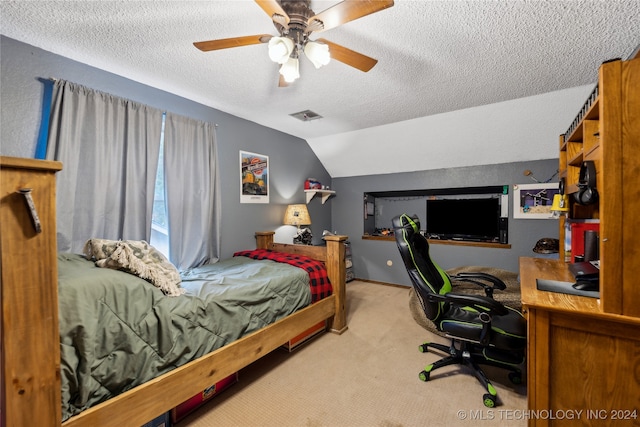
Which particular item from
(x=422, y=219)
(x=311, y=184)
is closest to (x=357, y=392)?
(x=311, y=184)

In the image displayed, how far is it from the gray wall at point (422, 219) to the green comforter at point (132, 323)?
2.75 m

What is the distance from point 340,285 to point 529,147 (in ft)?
9.08

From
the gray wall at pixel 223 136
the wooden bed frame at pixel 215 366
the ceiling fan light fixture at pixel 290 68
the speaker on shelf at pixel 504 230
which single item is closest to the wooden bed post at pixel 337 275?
the wooden bed frame at pixel 215 366

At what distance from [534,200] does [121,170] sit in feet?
14.5

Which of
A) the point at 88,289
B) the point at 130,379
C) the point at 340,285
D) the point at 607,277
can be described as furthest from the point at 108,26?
the point at 607,277

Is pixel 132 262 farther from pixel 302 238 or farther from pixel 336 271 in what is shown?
pixel 302 238

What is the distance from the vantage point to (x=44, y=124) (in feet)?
6.18

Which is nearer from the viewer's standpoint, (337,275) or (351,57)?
(351,57)

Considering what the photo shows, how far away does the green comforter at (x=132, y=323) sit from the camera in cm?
109

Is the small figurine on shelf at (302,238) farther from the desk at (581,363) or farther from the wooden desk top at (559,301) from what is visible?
the desk at (581,363)

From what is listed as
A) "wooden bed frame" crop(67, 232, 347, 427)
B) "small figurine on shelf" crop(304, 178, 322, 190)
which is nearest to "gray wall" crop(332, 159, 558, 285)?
"small figurine on shelf" crop(304, 178, 322, 190)

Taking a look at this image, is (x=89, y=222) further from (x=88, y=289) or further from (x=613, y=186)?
(x=613, y=186)

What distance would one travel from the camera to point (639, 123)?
0.96 metres

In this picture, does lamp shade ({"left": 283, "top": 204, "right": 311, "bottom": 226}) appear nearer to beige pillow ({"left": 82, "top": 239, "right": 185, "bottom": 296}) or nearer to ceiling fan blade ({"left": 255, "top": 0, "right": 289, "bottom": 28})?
beige pillow ({"left": 82, "top": 239, "right": 185, "bottom": 296})
